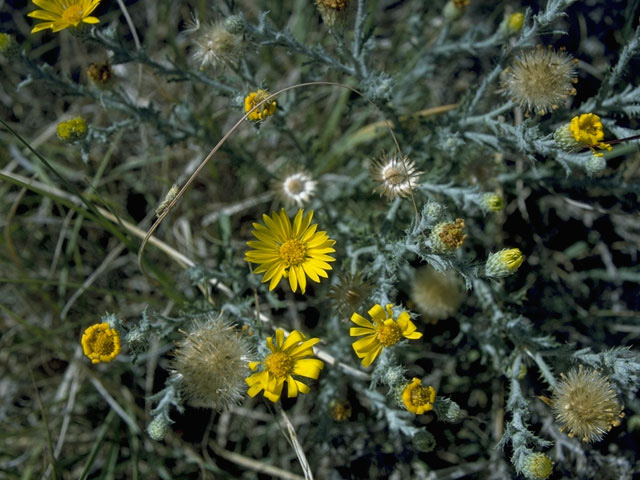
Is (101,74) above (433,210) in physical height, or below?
above

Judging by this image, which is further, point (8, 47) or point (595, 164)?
point (8, 47)

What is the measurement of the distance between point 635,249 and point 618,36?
200cm

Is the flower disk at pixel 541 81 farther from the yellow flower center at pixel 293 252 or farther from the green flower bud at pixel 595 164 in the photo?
the yellow flower center at pixel 293 252

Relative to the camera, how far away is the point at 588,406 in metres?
2.80

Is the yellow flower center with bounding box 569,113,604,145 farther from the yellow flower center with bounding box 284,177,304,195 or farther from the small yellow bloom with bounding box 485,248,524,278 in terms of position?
the yellow flower center with bounding box 284,177,304,195

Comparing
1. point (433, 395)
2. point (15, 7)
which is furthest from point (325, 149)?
point (15, 7)

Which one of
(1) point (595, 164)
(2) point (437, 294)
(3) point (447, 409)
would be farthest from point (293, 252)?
(1) point (595, 164)

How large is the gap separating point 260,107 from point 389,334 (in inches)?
62.3

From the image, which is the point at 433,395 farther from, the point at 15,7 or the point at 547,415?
the point at 15,7

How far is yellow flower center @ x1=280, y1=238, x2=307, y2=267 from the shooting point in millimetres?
3156

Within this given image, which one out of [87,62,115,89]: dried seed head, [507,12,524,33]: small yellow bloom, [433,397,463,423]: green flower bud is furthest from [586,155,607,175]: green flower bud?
[87,62,115,89]: dried seed head

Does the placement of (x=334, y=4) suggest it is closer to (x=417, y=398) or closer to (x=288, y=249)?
(x=288, y=249)

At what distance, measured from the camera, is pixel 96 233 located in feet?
16.6

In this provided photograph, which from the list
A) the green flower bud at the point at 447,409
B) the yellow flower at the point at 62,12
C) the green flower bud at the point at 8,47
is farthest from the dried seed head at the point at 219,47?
the green flower bud at the point at 447,409
